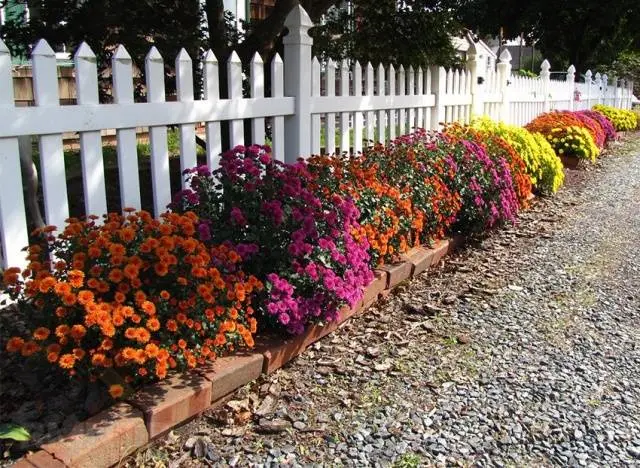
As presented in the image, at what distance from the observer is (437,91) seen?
6.34 meters

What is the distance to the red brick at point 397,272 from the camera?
3939 millimetres

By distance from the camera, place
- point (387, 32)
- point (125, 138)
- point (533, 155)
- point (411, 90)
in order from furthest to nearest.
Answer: point (533, 155), point (387, 32), point (411, 90), point (125, 138)

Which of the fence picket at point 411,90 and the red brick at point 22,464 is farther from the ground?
the fence picket at point 411,90

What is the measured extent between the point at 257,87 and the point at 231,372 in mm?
1967

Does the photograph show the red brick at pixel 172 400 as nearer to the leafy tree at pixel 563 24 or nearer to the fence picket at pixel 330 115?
the fence picket at pixel 330 115

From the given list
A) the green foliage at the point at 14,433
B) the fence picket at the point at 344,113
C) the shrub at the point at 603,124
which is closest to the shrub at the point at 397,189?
the fence picket at the point at 344,113

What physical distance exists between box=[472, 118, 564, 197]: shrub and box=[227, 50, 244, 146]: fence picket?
12.0 feet

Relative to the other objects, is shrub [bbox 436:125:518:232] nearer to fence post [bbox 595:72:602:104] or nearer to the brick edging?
the brick edging

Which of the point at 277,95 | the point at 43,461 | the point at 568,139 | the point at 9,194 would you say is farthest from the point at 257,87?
the point at 568,139

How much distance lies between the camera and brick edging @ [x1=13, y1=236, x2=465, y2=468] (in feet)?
6.70

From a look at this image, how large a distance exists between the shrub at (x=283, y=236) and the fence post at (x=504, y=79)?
18.8ft

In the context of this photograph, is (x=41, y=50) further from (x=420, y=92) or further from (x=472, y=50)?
(x=472, y=50)

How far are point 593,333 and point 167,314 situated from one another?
2.28 metres

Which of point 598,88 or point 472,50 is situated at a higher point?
point 472,50
